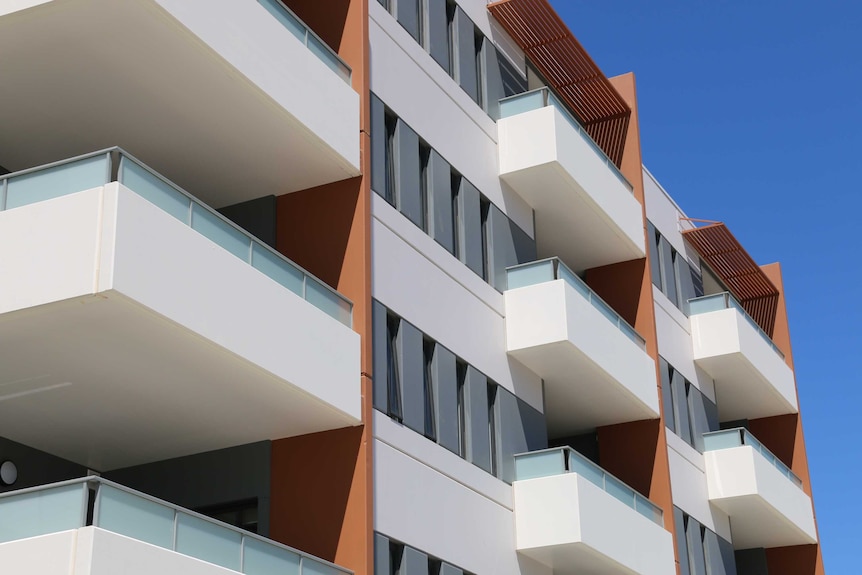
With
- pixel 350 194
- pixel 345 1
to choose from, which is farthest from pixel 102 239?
pixel 345 1

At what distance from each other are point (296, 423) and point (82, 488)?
625 centimetres

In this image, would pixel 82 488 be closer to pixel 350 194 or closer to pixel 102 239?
pixel 102 239

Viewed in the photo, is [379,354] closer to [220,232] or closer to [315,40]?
[220,232]

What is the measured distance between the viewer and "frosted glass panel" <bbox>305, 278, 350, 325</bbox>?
20281 millimetres

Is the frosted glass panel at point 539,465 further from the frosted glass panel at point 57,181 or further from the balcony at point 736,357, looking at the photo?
the balcony at point 736,357

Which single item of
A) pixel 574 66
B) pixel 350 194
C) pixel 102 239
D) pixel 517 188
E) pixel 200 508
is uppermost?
pixel 574 66

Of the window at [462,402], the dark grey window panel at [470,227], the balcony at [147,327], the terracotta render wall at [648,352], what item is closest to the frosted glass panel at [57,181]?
the balcony at [147,327]

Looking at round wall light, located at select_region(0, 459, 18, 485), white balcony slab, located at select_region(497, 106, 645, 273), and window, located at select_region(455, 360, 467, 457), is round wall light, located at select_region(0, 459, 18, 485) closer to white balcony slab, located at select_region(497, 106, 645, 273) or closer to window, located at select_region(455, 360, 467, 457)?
window, located at select_region(455, 360, 467, 457)

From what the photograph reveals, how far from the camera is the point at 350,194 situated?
22.6m

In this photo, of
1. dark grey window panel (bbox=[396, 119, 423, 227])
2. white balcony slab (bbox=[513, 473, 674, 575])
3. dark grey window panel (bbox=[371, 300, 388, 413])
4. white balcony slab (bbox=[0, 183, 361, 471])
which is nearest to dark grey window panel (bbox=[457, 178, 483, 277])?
dark grey window panel (bbox=[396, 119, 423, 227])

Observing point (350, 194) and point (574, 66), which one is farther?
point (574, 66)

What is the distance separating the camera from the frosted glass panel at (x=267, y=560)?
1750 cm

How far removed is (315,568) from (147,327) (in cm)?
467

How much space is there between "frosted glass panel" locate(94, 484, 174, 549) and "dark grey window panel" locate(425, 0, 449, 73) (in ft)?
44.4
